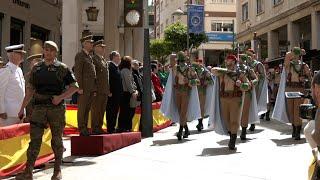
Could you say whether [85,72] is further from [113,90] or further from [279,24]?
[279,24]

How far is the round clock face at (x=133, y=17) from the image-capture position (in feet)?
45.2

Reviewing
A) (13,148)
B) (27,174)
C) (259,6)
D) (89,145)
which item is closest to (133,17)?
(89,145)

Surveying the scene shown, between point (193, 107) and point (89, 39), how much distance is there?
14.2 feet

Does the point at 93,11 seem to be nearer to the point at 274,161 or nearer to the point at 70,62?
the point at 70,62

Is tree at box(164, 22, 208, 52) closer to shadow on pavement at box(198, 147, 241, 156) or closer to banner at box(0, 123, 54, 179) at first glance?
shadow on pavement at box(198, 147, 241, 156)

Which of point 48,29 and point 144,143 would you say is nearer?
point 144,143

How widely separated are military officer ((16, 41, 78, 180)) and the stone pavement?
0.63m

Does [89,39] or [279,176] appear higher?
[89,39]

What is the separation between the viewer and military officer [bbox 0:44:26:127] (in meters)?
8.53

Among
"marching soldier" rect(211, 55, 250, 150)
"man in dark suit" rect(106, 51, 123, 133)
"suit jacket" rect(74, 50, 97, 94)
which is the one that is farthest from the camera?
"man in dark suit" rect(106, 51, 123, 133)

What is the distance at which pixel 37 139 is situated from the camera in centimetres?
740

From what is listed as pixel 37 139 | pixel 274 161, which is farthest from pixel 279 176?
pixel 37 139

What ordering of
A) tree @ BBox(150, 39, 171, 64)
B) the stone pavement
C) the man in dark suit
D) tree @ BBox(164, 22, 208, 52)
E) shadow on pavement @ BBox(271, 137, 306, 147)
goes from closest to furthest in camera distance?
the stone pavement < shadow on pavement @ BBox(271, 137, 306, 147) < the man in dark suit < tree @ BBox(164, 22, 208, 52) < tree @ BBox(150, 39, 171, 64)

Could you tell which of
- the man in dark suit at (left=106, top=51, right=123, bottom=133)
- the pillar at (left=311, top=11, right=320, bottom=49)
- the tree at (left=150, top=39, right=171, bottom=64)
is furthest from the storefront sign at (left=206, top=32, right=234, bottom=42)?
the man in dark suit at (left=106, top=51, right=123, bottom=133)
